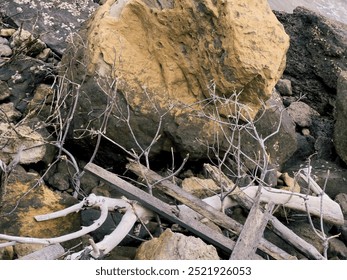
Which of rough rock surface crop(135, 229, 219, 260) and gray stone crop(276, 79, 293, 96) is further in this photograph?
gray stone crop(276, 79, 293, 96)

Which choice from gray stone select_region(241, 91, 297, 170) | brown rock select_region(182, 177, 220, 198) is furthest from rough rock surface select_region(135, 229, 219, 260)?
gray stone select_region(241, 91, 297, 170)

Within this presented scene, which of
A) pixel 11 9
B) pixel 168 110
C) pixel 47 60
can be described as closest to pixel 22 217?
pixel 168 110

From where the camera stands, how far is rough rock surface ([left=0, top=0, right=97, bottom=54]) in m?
5.61

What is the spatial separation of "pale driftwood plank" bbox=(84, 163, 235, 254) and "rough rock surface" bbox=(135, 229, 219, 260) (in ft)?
1.14

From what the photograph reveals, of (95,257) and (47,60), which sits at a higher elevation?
(95,257)

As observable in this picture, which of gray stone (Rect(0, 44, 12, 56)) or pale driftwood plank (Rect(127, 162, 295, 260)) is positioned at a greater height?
pale driftwood plank (Rect(127, 162, 295, 260))

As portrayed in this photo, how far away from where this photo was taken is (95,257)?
3.21m

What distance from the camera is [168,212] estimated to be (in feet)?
12.3

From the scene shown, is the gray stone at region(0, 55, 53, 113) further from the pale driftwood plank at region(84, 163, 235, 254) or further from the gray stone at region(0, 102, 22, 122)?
the pale driftwood plank at region(84, 163, 235, 254)

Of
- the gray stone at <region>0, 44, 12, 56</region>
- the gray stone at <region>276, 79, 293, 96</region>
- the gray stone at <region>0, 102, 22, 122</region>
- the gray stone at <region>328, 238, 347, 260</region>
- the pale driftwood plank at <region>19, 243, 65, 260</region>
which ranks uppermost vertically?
the gray stone at <region>276, 79, 293, 96</region>

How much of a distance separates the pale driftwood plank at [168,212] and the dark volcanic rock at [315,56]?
2935 mm

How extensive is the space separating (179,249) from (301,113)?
3.06 meters
